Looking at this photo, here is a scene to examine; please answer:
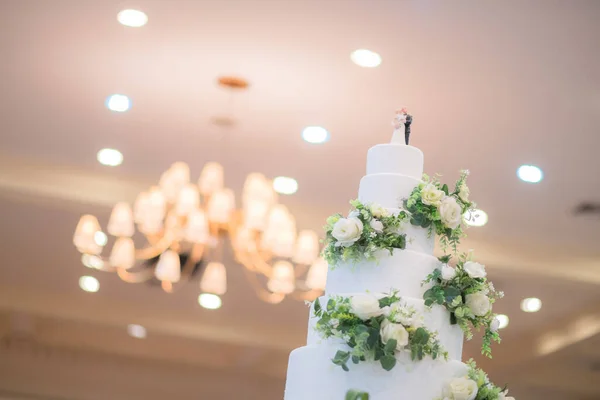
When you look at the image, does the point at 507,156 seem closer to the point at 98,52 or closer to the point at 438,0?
the point at 438,0

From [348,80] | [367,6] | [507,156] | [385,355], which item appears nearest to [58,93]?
[348,80]

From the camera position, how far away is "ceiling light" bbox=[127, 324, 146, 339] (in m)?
10.0

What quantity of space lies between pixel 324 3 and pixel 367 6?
9.3 inches

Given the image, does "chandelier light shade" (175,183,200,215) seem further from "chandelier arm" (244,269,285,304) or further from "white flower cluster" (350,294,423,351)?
"white flower cluster" (350,294,423,351)

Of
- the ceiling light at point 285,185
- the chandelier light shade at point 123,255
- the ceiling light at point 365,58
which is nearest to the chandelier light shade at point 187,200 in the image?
the chandelier light shade at point 123,255

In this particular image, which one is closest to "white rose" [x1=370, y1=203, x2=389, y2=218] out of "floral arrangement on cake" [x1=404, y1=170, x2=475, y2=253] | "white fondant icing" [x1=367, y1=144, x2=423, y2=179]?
"floral arrangement on cake" [x1=404, y1=170, x2=475, y2=253]

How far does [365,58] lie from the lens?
5.03 meters

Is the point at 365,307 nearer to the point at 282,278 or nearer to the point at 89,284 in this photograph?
the point at 282,278

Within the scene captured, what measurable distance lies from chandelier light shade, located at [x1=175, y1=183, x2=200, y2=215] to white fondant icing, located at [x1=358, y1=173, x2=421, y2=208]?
280 cm

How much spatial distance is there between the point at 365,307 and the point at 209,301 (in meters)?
6.65

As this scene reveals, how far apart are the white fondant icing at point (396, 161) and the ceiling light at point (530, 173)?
325cm

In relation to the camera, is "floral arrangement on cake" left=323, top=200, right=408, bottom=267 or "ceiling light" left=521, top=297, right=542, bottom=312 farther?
"ceiling light" left=521, top=297, right=542, bottom=312

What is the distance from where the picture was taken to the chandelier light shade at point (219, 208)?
228 inches

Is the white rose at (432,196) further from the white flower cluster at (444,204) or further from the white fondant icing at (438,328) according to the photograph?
the white fondant icing at (438,328)
